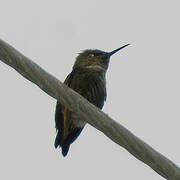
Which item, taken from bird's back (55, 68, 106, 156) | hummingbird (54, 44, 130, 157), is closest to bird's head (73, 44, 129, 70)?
hummingbird (54, 44, 130, 157)

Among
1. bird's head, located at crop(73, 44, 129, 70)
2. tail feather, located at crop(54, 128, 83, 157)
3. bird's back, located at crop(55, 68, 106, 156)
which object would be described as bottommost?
tail feather, located at crop(54, 128, 83, 157)

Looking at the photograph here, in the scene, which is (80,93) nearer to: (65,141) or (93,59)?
(65,141)

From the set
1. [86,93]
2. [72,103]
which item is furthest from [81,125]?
[72,103]

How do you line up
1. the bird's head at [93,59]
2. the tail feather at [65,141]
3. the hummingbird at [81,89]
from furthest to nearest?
the bird's head at [93,59] < the hummingbird at [81,89] < the tail feather at [65,141]

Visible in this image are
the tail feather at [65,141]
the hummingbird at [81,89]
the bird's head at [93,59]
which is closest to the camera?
the tail feather at [65,141]

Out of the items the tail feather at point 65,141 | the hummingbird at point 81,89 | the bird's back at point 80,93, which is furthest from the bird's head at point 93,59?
the tail feather at point 65,141

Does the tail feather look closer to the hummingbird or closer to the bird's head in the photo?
the hummingbird

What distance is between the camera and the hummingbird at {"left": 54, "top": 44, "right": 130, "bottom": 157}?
25.7 ft

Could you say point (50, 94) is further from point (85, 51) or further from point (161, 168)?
point (85, 51)

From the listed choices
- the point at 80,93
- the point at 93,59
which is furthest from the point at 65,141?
the point at 93,59

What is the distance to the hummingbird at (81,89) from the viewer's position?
309 inches

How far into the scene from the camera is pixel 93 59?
8.91 meters

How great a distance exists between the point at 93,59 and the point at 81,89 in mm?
856

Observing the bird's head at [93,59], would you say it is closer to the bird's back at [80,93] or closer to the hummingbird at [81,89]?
the hummingbird at [81,89]
